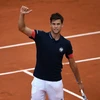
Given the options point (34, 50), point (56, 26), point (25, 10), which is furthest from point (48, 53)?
point (34, 50)

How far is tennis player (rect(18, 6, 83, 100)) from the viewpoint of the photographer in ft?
27.8

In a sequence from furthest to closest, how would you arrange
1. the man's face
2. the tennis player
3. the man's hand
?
the tennis player, the man's face, the man's hand

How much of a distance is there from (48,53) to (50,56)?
8cm

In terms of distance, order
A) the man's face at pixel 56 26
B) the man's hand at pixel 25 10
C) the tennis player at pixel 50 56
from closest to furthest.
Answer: the man's hand at pixel 25 10 → the man's face at pixel 56 26 → the tennis player at pixel 50 56

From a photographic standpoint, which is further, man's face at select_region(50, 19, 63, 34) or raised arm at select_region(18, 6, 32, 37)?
man's face at select_region(50, 19, 63, 34)

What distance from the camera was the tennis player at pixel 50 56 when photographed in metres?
8.47

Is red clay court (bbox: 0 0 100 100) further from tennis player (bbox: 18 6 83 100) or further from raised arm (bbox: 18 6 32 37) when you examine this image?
raised arm (bbox: 18 6 32 37)

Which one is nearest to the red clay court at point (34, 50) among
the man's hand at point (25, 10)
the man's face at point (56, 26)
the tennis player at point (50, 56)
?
the tennis player at point (50, 56)

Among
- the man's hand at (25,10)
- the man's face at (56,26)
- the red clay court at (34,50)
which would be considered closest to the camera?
the man's hand at (25,10)

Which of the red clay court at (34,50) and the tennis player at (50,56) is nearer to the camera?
the tennis player at (50,56)

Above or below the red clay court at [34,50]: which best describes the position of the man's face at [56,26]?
above

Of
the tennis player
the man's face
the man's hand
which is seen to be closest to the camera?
the man's hand

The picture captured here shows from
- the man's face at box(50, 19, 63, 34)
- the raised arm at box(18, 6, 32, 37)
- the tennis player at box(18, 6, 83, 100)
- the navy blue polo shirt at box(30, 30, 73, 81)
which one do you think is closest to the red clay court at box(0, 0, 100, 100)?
the tennis player at box(18, 6, 83, 100)

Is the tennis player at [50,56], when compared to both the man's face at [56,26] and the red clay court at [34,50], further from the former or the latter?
the red clay court at [34,50]
